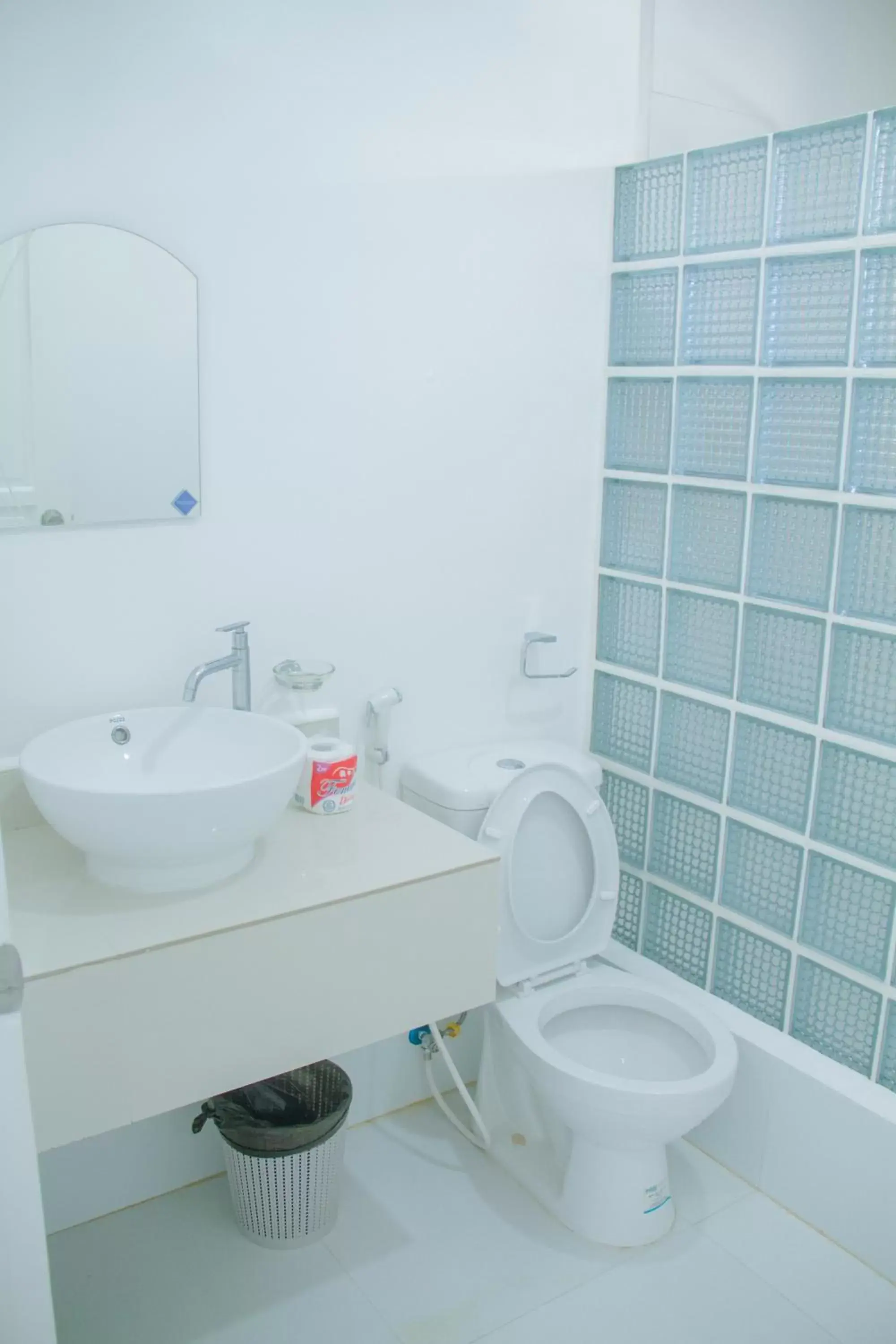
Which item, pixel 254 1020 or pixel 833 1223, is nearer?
pixel 254 1020

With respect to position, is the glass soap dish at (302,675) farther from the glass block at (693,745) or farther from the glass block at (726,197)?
the glass block at (726,197)

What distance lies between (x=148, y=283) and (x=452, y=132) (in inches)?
25.7

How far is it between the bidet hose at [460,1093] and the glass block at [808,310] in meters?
1.38

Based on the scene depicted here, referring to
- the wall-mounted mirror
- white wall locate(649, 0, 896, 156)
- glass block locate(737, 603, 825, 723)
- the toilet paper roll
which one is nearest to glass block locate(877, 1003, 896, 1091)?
glass block locate(737, 603, 825, 723)

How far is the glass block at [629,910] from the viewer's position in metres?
2.54

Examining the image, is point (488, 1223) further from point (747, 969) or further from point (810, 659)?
point (810, 659)

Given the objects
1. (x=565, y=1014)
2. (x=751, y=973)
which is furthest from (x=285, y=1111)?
(x=751, y=973)

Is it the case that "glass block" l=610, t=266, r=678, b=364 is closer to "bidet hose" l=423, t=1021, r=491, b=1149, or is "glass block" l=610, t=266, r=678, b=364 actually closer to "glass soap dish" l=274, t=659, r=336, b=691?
"glass soap dish" l=274, t=659, r=336, b=691

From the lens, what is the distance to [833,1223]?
209 centimetres

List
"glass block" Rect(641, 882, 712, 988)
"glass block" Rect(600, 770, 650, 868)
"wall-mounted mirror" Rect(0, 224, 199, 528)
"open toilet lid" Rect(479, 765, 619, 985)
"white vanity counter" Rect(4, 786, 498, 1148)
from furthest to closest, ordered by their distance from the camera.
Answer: "glass block" Rect(600, 770, 650, 868) → "glass block" Rect(641, 882, 712, 988) → "open toilet lid" Rect(479, 765, 619, 985) → "wall-mounted mirror" Rect(0, 224, 199, 528) → "white vanity counter" Rect(4, 786, 498, 1148)

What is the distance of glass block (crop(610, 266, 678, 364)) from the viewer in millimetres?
2293

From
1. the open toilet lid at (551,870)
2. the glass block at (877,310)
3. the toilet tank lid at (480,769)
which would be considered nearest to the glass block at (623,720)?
the toilet tank lid at (480,769)

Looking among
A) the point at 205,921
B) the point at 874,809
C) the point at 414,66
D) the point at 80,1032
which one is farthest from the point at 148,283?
the point at 874,809

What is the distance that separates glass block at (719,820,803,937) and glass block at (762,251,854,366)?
872 millimetres
